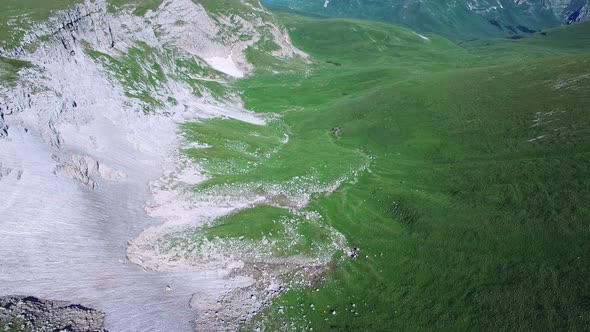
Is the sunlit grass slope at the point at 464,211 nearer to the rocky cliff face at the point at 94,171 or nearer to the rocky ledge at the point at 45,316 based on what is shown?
the rocky cliff face at the point at 94,171

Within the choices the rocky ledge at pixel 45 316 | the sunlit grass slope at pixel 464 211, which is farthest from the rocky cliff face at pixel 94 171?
the sunlit grass slope at pixel 464 211

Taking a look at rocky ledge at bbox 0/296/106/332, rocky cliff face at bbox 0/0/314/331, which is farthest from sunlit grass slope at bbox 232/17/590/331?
rocky ledge at bbox 0/296/106/332

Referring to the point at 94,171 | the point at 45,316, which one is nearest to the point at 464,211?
the point at 94,171

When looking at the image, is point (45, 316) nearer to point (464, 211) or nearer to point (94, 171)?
point (94, 171)

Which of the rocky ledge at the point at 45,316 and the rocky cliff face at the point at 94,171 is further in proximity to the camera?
the rocky cliff face at the point at 94,171

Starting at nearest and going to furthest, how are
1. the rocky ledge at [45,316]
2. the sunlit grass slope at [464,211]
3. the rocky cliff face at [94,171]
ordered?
1. the rocky ledge at [45,316]
2. the rocky cliff face at [94,171]
3. the sunlit grass slope at [464,211]

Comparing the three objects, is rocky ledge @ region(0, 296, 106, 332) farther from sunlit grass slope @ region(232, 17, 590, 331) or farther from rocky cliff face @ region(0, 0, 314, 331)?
sunlit grass slope @ region(232, 17, 590, 331)

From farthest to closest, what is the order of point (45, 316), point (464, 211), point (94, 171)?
point (464, 211) → point (94, 171) → point (45, 316)

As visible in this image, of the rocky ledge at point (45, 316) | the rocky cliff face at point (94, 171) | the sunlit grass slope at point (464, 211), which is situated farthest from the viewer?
the sunlit grass slope at point (464, 211)
